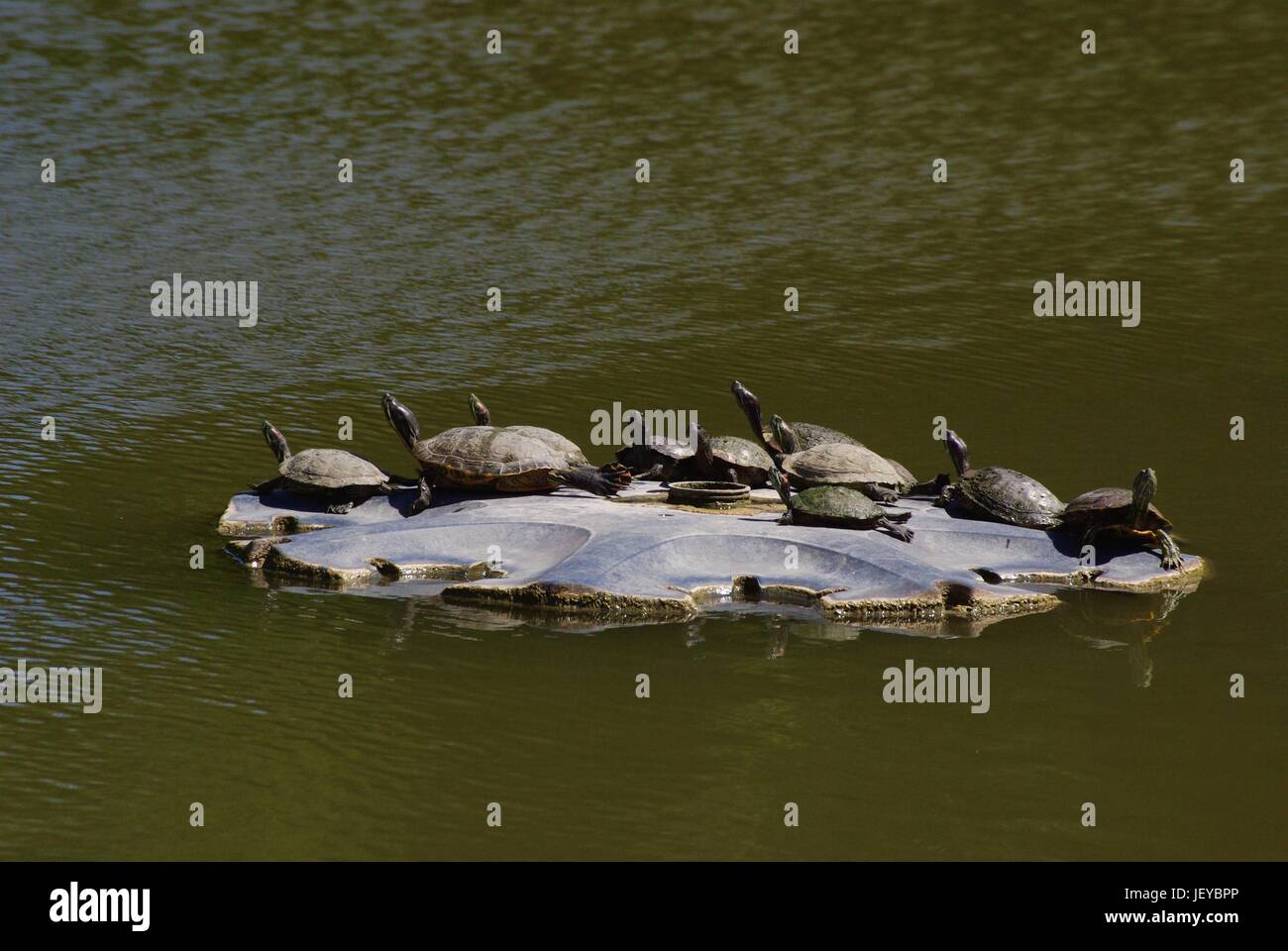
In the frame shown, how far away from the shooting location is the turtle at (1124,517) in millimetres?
10734

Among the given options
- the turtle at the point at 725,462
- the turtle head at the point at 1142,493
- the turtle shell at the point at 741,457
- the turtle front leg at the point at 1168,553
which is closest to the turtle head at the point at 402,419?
the turtle at the point at 725,462

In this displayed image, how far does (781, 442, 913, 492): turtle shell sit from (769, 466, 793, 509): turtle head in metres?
0.22

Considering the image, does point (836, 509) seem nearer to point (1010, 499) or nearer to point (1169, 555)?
point (1010, 499)

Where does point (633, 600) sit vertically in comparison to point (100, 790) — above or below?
above

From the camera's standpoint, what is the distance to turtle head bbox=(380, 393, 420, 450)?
41.0ft

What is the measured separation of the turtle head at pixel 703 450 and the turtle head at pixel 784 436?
806 millimetres

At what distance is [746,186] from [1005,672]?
1404 centimetres

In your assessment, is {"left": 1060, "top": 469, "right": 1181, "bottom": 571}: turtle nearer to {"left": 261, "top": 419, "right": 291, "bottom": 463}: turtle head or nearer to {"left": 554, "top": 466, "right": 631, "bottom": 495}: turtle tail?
Result: {"left": 554, "top": 466, "right": 631, "bottom": 495}: turtle tail

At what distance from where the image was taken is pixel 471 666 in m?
8.84

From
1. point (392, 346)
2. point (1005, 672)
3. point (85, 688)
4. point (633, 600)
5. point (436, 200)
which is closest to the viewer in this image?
point (85, 688)

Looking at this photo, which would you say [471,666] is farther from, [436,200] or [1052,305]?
[436,200]

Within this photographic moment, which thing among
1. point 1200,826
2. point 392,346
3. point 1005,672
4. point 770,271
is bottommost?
point 1200,826

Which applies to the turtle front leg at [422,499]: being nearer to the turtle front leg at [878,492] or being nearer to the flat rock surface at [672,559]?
the flat rock surface at [672,559]

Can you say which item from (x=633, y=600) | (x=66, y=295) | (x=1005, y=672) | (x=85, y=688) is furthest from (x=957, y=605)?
(x=66, y=295)
